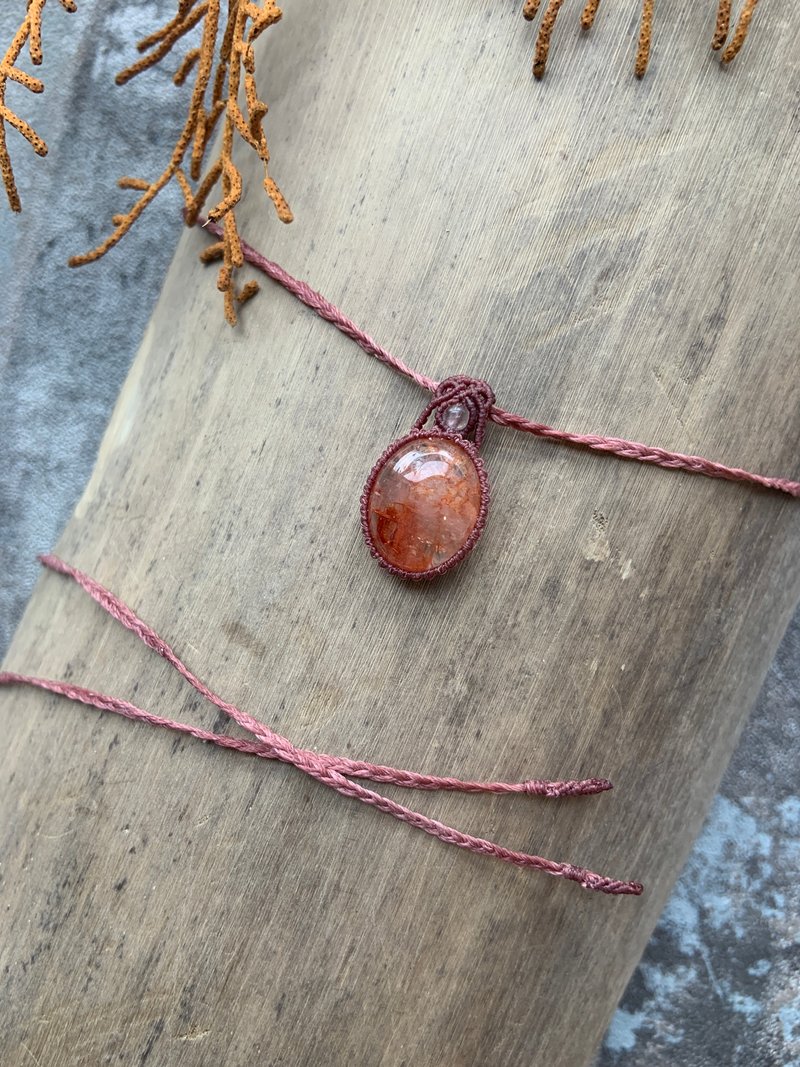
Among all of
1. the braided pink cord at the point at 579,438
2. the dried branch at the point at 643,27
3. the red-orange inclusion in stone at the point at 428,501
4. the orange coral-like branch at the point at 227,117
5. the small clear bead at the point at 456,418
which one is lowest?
the red-orange inclusion in stone at the point at 428,501

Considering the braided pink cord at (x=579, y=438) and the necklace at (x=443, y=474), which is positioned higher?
the braided pink cord at (x=579, y=438)

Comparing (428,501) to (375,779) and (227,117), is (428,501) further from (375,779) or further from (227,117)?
(227,117)

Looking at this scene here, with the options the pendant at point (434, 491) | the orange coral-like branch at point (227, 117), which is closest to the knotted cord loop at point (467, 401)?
the pendant at point (434, 491)

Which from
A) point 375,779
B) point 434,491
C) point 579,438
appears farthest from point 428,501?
point 375,779

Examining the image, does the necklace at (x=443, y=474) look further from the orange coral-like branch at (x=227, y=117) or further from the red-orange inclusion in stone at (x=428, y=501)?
the orange coral-like branch at (x=227, y=117)

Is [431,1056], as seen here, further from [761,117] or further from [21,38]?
[21,38]

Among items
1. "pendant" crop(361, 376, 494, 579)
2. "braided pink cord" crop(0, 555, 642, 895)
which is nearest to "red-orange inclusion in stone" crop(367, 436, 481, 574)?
"pendant" crop(361, 376, 494, 579)

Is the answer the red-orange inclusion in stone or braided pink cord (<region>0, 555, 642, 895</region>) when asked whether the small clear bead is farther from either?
braided pink cord (<region>0, 555, 642, 895</region>)
